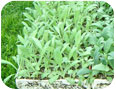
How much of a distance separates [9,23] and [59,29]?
927 millimetres

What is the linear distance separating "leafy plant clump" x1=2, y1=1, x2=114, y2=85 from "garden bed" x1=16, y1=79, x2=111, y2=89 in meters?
0.04

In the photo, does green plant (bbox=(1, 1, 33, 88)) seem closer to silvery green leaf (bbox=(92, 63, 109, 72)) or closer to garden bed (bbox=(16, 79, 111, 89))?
garden bed (bbox=(16, 79, 111, 89))

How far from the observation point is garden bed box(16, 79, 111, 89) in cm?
230

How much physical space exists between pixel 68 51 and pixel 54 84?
13.1 inches

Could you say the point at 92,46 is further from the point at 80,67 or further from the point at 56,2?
the point at 56,2

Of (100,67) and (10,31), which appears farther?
(10,31)

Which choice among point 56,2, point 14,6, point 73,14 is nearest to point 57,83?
point 73,14

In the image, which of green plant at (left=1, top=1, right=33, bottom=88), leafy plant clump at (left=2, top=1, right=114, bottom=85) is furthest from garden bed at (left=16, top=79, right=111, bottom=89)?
green plant at (left=1, top=1, right=33, bottom=88)

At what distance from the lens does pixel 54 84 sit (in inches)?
93.0

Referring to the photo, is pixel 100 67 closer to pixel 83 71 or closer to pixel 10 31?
pixel 83 71

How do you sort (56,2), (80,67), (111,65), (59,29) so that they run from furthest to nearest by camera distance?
(56,2) < (59,29) < (80,67) < (111,65)

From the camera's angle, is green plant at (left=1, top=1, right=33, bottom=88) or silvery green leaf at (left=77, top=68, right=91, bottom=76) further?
green plant at (left=1, top=1, right=33, bottom=88)

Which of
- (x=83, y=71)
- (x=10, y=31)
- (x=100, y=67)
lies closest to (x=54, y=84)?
(x=83, y=71)

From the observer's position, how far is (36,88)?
7.97ft
